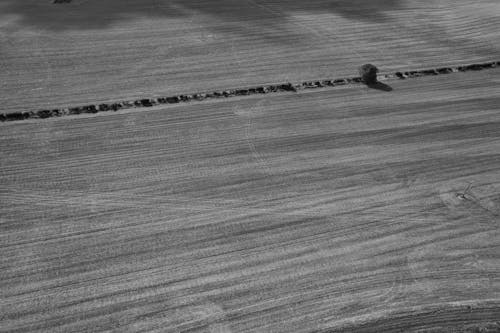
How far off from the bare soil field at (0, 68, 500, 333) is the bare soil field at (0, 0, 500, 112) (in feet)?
8.25

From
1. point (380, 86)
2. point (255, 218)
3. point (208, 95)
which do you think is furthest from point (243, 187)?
point (380, 86)

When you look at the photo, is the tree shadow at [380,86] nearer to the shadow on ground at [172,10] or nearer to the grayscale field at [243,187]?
the grayscale field at [243,187]

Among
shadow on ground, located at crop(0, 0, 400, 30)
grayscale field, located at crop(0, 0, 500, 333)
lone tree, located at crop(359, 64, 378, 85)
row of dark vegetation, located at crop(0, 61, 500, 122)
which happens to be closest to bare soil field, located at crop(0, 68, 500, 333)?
grayscale field, located at crop(0, 0, 500, 333)

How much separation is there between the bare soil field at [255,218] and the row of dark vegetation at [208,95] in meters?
0.52

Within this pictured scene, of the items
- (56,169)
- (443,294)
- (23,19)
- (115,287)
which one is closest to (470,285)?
(443,294)

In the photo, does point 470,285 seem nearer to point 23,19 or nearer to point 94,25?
point 94,25

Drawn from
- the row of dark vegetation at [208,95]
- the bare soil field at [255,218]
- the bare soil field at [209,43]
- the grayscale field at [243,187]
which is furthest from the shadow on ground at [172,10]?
the bare soil field at [255,218]

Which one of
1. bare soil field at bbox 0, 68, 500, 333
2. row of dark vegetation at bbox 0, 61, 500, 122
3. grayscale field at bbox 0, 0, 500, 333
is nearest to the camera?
bare soil field at bbox 0, 68, 500, 333

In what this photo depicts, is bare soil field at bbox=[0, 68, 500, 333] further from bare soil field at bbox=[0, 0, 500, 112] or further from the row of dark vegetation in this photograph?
bare soil field at bbox=[0, 0, 500, 112]

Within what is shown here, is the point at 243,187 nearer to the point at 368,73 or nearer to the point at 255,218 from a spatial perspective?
the point at 255,218

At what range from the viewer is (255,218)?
16891 millimetres

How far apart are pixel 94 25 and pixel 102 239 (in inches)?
680

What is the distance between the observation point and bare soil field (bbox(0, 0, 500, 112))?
946 inches

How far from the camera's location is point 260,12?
32.7 meters
